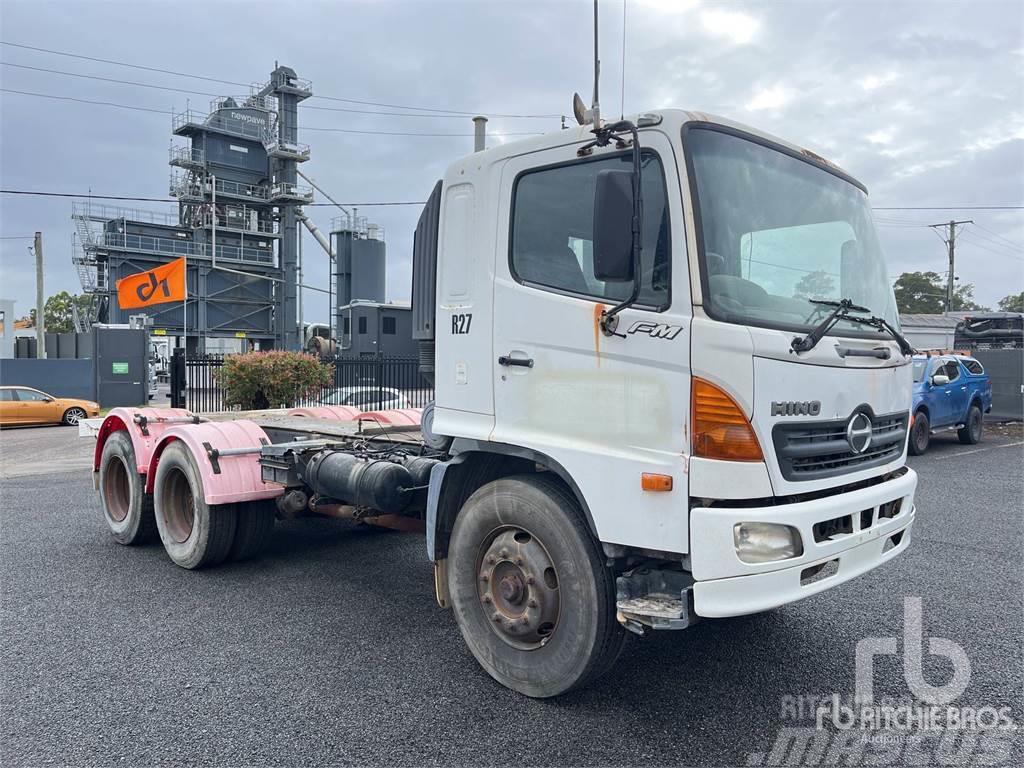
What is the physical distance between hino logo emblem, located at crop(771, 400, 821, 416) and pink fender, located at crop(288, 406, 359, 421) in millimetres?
5008

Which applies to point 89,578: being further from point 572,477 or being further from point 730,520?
point 730,520

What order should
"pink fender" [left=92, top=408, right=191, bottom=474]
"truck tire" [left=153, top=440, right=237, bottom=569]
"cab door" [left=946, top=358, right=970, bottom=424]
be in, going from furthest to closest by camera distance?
"cab door" [left=946, top=358, right=970, bottom=424]
"pink fender" [left=92, top=408, right=191, bottom=474]
"truck tire" [left=153, top=440, right=237, bottom=569]

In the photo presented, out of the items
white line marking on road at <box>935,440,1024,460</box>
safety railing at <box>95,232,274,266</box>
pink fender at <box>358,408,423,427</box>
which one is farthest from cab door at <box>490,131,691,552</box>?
safety railing at <box>95,232,274,266</box>

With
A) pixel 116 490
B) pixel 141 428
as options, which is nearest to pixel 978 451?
pixel 141 428

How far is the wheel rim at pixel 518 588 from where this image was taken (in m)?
3.65

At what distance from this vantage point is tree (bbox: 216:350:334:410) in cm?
1441

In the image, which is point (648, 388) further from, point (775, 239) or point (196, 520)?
point (196, 520)

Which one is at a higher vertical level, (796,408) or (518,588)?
(796,408)

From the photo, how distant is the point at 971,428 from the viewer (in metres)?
15.9

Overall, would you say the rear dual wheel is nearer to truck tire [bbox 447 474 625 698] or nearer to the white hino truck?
the white hino truck

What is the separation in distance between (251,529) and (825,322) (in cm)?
459

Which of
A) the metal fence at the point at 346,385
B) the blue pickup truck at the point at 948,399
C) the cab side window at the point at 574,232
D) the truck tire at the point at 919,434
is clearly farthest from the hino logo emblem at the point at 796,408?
the truck tire at the point at 919,434

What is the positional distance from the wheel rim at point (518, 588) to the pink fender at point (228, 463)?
8.26ft

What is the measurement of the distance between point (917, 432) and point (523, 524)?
12675 mm
